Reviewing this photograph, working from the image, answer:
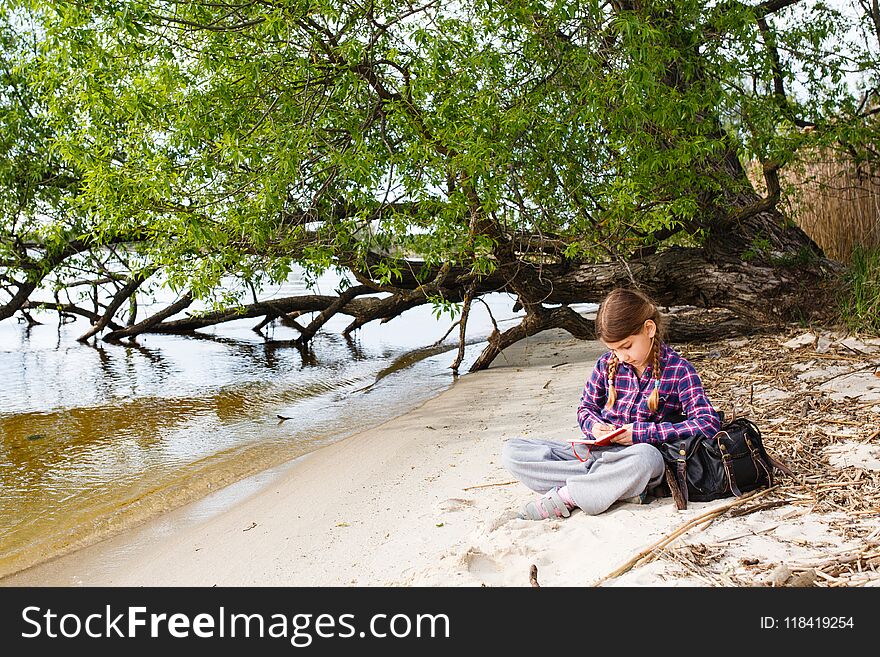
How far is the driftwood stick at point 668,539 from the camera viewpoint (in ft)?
9.53

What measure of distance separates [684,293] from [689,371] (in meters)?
4.90

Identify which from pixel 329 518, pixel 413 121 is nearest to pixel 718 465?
pixel 329 518

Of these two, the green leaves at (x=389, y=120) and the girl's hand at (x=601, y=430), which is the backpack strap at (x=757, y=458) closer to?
the girl's hand at (x=601, y=430)

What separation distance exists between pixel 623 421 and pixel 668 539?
2.94ft

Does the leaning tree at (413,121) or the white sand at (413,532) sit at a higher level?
the leaning tree at (413,121)

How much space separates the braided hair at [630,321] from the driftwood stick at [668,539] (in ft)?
1.95

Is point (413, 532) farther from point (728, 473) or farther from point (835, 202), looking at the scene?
point (835, 202)

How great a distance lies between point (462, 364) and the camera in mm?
9930

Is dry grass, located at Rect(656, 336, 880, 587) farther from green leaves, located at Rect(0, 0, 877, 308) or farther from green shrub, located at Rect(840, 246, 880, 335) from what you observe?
green leaves, located at Rect(0, 0, 877, 308)

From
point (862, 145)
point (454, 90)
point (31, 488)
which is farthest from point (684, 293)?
point (31, 488)

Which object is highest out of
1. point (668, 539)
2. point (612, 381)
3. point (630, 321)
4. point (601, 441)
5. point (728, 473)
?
point (630, 321)

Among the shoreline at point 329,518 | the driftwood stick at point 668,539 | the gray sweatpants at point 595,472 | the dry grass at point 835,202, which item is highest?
the dry grass at point 835,202

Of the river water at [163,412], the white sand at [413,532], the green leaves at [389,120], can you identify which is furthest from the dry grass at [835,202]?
the river water at [163,412]

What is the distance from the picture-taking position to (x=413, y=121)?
5.82 metres
